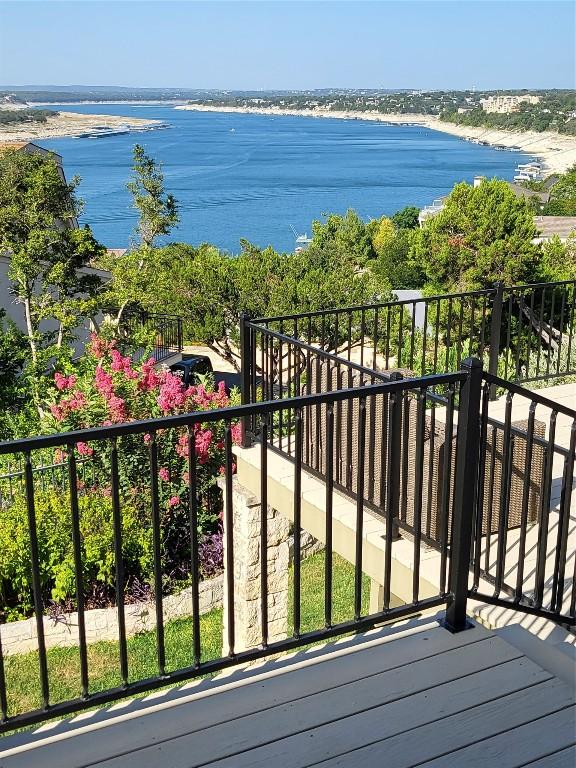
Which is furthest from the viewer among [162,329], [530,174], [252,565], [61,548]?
[530,174]

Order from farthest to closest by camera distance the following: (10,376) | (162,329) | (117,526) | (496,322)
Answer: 1. (162,329)
2. (10,376)
3. (496,322)
4. (117,526)

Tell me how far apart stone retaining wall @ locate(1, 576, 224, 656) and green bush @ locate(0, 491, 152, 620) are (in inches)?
10.9

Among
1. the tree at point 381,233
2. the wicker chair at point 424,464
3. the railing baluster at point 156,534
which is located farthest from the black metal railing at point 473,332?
the tree at point 381,233

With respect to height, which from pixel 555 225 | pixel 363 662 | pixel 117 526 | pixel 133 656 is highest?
pixel 117 526

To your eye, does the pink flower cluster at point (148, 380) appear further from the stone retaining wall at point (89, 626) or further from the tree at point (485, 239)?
the tree at point (485, 239)

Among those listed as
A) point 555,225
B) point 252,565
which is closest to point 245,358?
point 252,565

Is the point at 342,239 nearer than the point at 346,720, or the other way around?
the point at 346,720

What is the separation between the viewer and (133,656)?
23.5ft

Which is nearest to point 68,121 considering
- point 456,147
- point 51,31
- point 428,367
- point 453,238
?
point 456,147

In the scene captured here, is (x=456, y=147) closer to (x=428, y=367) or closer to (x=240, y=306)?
(x=240, y=306)

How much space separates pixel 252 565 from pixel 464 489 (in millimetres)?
3230

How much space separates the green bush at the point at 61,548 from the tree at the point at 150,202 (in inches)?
845

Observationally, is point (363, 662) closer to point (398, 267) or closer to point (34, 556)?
point (34, 556)

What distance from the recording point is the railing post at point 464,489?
2922 millimetres
